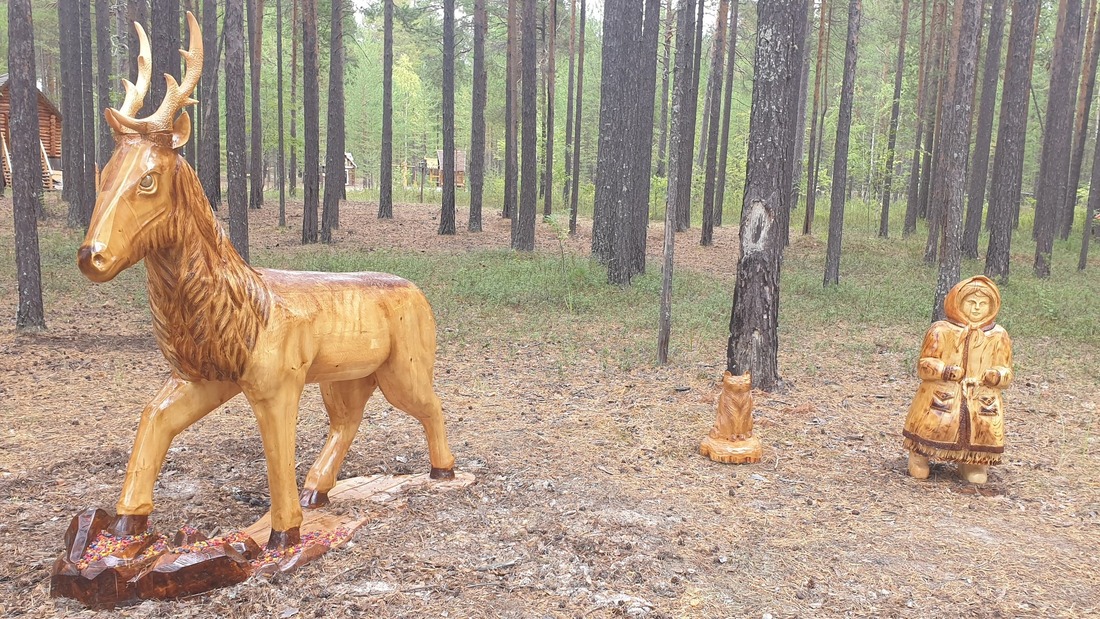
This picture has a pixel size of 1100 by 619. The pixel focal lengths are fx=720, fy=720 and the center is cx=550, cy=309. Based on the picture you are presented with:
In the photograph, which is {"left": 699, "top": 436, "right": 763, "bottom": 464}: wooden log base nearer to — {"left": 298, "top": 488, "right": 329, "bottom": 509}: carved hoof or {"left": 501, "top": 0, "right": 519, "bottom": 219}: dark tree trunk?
{"left": 298, "top": 488, "right": 329, "bottom": 509}: carved hoof

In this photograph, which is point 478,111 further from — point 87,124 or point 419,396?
point 419,396

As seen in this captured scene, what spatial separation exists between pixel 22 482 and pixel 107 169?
9.10ft

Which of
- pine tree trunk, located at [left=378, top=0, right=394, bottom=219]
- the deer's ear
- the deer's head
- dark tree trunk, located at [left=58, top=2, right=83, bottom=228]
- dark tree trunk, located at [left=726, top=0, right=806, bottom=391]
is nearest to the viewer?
the deer's head

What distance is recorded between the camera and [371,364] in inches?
167

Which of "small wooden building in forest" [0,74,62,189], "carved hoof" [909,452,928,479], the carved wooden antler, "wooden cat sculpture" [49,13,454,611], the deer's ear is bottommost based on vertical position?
"carved hoof" [909,452,928,479]

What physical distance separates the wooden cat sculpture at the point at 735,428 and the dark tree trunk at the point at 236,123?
7.33m

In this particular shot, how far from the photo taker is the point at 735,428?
18.8ft

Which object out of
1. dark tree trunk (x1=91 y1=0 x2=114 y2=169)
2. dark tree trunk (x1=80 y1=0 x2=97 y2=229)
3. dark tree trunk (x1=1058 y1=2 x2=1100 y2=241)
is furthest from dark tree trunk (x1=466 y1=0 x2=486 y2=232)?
dark tree trunk (x1=1058 y1=2 x2=1100 y2=241)

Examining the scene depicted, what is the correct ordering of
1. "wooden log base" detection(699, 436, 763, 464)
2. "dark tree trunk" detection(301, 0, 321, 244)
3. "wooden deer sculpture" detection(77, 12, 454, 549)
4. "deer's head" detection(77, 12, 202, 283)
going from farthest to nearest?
"dark tree trunk" detection(301, 0, 321, 244) < "wooden log base" detection(699, 436, 763, 464) < "wooden deer sculpture" detection(77, 12, 454, 549) < "deer's head" detection(77, 12, 202, 283)

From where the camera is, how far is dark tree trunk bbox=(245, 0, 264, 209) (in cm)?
1955

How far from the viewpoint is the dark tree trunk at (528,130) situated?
15531 millimetres

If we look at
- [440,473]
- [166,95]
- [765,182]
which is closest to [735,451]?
[440,473]

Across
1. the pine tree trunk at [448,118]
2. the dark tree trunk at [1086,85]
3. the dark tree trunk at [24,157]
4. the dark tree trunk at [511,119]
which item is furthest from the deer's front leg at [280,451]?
the dark tree trunk at [1086,85]

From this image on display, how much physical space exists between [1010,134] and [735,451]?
43.8 feet
